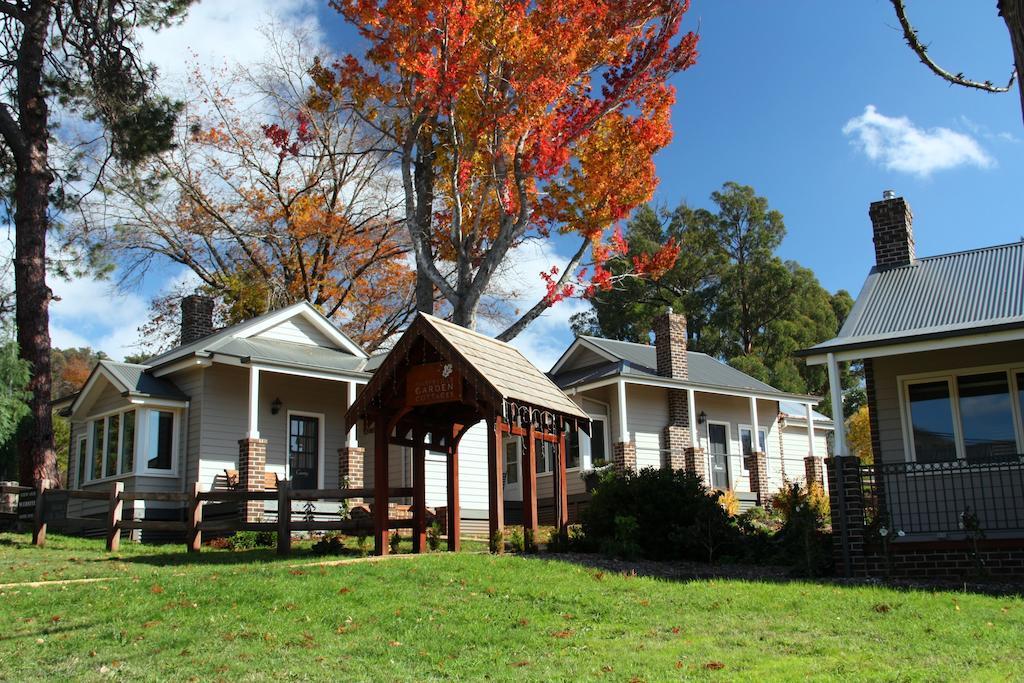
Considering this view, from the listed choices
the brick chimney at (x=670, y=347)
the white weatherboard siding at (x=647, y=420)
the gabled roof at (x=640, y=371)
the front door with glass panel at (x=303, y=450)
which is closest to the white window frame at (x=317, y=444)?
the front door with glass panel at (x=303, y=450)

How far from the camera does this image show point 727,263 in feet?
149

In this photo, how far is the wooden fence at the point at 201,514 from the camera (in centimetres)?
1430

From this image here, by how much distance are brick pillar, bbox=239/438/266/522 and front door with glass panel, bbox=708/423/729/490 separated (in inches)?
484

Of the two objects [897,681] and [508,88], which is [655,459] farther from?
[897,681]

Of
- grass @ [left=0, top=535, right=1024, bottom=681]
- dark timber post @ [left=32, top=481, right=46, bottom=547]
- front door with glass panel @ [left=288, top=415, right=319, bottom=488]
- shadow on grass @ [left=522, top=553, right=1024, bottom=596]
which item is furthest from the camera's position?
front door with glass panel @ [left=288, top=415, right=319, bottom=488]

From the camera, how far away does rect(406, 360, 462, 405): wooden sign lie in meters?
13.4

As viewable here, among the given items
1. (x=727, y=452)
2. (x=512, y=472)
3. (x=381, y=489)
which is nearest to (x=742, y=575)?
(x=381, y=489)

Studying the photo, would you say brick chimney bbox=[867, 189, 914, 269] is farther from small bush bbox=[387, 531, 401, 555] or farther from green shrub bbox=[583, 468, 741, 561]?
small bush bbox=[387, 531, 401, 555]

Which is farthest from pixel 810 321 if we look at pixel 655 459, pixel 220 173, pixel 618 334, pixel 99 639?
pixel 99 639

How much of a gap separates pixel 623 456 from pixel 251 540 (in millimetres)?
9744

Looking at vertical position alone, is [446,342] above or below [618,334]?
below

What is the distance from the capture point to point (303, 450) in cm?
2305

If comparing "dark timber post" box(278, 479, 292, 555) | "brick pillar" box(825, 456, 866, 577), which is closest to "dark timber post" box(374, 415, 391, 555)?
"dark timber post" box(278, 479, 292, 555)

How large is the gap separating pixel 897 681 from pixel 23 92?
21.2 m
